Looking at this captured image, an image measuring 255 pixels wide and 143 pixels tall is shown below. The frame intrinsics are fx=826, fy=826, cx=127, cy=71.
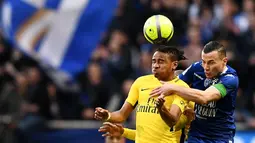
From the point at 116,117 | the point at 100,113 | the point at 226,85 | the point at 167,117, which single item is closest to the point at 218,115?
the point at 226,85

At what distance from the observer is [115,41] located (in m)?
15.9

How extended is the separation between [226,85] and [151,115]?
3.06 feet

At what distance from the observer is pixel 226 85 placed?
9.18m

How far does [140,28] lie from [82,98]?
1.75 metres

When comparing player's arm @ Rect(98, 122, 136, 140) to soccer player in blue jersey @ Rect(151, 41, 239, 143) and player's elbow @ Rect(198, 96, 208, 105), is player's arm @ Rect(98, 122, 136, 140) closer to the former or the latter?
soccer player in blue jersey @ Rect(151, 41, 239, 143)

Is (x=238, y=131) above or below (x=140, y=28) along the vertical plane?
below

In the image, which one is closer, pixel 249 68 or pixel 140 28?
pixel 249 68

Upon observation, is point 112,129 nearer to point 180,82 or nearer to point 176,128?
point 176,128

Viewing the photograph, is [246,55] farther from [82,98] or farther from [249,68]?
[82,98]

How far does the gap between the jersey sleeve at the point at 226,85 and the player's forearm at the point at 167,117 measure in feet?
2.28

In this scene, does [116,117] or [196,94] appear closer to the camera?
[196,94]

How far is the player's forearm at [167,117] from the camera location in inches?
338

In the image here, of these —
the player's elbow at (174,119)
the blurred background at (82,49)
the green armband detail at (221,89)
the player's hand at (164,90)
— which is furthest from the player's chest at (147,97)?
the blurred background at (82,49)

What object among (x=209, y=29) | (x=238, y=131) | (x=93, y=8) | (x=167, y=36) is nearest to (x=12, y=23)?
(x=93, y=8)
